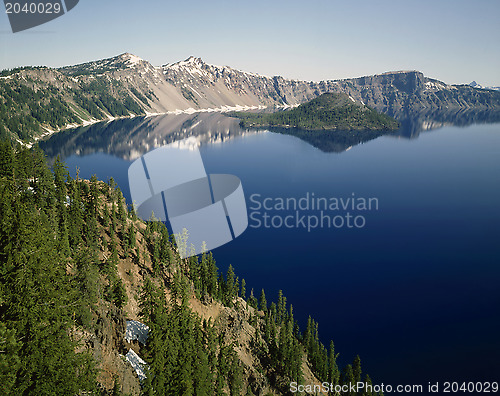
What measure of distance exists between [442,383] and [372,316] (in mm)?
23868

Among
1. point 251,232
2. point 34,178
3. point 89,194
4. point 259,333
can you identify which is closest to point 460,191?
point 251,232

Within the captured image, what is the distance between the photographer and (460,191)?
19312 cm

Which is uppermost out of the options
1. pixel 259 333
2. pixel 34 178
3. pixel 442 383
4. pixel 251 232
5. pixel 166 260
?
pixel 34 178

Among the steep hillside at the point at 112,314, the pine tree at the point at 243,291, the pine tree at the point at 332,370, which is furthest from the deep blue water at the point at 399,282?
the steep hillside at the point at 112,314

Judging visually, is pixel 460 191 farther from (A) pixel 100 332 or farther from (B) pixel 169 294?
(A) pixel 100 332

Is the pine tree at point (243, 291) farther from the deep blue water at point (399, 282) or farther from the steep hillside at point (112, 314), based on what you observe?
the deep blue water at point (399, 282)

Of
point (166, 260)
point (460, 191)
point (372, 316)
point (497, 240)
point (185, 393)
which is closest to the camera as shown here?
point (185, 393)

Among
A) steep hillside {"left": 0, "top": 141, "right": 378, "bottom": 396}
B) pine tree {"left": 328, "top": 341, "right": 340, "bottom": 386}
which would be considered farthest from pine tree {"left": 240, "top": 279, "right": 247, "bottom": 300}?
pine tree {"left": 328, "top": 341, "right": 340, "bottom": 386}

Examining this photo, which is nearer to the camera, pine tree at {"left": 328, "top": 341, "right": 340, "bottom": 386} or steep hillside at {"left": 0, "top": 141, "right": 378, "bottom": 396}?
steep hillside at {"left": 0, "top": 141, "right": 378, "bottom": 396}

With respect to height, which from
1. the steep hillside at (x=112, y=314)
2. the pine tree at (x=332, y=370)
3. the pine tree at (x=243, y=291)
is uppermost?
the steep hillside at (x=112, y=314)

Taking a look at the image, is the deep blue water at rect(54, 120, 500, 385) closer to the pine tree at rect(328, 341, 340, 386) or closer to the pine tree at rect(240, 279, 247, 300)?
the pine tree at rect(240, 279, 247, 300)

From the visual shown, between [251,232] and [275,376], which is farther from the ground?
[251,232]

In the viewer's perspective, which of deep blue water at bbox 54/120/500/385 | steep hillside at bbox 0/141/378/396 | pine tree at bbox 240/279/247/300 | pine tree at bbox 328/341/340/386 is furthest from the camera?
pine tree at bbox 240/279/247/300

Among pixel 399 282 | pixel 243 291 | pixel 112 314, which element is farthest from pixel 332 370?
pixel 112 314
